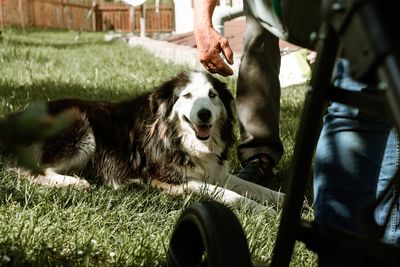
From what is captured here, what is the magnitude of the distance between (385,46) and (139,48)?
1421 centimetres

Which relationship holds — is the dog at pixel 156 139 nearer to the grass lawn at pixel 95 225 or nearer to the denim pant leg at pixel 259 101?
the denim pant leg at pixel 259 101

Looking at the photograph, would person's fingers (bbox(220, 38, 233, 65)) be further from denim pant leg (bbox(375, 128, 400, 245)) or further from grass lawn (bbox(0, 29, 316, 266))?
denim pant leg (bbox(375, 128, 400, 245))

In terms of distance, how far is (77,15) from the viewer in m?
34.2

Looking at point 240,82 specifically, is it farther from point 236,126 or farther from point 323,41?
point 323,41

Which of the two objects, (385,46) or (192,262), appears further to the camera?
(192,262)

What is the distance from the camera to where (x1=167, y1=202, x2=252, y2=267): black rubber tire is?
139 centimetres

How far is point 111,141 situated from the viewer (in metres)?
4.00

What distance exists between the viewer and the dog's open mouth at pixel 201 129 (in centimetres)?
391

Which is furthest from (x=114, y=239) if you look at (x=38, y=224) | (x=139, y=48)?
(x=139, y=48)

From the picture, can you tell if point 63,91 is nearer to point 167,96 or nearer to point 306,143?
point 167,96

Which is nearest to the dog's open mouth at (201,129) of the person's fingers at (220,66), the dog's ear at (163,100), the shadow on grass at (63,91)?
the dog's ear at (163,100)

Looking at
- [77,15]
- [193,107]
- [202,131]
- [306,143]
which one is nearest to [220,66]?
[193,107]

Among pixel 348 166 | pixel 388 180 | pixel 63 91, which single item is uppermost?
pixel 348 166

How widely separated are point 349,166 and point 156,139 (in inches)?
94.4
